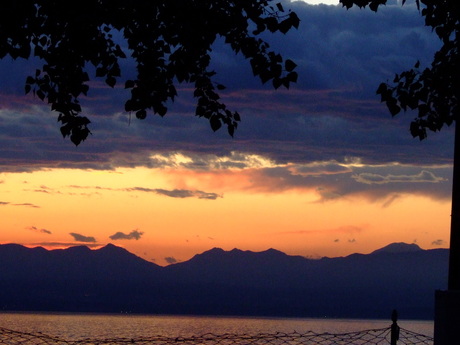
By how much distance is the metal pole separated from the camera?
487 inches

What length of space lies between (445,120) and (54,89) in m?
6.75

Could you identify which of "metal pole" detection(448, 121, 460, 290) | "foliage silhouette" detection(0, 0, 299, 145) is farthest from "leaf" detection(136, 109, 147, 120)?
"metal pole" detection(448, 121, 460, 290)

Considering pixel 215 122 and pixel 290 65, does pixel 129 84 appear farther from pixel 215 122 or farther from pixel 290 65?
pixel 290 65

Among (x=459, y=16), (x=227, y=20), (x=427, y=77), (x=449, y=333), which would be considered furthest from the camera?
(x=427, y=77)

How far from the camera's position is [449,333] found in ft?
38.1

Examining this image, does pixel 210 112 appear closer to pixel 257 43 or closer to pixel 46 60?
pixel 257 43

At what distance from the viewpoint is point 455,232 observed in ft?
41.1

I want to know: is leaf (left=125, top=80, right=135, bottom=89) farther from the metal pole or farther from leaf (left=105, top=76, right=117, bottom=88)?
the metal pole

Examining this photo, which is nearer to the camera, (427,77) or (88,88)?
(88,88)

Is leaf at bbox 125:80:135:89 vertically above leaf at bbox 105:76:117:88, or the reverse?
leaf at bbox 105:76:117:88

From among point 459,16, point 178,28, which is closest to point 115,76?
point 178,28

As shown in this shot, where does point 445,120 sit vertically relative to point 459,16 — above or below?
below

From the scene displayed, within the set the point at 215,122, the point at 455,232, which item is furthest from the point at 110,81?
the point at 455,232

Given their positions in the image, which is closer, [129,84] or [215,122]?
[129,84]
